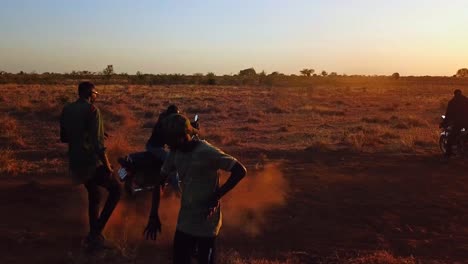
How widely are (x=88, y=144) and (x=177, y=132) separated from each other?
2425 mm

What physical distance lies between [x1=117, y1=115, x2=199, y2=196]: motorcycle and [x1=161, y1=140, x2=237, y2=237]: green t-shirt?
3203 millimetres

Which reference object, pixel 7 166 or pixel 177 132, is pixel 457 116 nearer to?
pixel 7 166

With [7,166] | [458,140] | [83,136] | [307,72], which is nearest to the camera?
[83,136]

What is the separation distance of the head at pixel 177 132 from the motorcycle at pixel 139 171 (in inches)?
129

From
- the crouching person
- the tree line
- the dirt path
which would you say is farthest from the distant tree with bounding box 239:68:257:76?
the crouching person

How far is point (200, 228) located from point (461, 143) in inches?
459

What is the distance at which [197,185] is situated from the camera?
4371 millimetres

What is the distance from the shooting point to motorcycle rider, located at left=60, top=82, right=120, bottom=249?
636cm

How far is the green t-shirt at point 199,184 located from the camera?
4.32 metres

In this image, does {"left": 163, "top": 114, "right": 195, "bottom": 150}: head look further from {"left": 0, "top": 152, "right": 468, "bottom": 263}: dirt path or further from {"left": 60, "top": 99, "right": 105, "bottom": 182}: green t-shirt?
{"left": 0, "top": 152, "right": 468, "bottom": 263}: dirt path

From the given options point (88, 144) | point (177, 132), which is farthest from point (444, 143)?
point (177, 132)

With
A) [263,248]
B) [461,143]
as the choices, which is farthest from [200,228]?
[461,143]

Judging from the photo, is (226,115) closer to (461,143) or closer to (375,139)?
(375,139)

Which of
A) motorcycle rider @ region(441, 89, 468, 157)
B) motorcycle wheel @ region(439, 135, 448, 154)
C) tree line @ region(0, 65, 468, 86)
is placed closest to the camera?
motorcycle rider @ region(441, 89, 468, 157)
